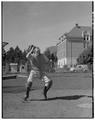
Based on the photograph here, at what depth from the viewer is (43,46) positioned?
3182 millimetres

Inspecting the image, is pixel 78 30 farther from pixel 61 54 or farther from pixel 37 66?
pixel 37 66

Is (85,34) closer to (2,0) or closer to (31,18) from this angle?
(31,18)

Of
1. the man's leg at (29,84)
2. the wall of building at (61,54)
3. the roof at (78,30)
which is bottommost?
the man's leg at (29,84)

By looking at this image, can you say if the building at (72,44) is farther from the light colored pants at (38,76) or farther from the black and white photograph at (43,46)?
the light colored pants at (38,76)

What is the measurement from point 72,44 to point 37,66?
60 cm

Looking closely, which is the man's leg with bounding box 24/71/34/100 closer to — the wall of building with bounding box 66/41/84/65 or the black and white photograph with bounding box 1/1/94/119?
the black and white photograph with bounding box 1/1/94/119

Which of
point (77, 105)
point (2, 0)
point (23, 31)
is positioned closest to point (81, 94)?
point (77, 105)

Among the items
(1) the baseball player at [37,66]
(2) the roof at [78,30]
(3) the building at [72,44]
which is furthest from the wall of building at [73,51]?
(1) the baseball player at [37,66]

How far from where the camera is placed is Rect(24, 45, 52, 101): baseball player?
124 inches

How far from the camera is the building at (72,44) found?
324cm

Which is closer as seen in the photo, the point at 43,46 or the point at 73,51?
the point at 43,46

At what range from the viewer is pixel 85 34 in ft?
10.8

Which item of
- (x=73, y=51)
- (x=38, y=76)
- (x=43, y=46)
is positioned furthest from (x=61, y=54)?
(x=38, y=76)

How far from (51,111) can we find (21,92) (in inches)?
27.7
